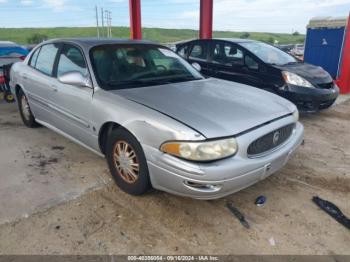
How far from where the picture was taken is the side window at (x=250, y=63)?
19.9 feet

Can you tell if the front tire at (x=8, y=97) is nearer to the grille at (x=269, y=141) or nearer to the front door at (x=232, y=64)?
the front door at (x=232, y=64)

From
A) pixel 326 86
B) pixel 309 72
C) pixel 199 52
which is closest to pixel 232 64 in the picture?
pixel 199 52

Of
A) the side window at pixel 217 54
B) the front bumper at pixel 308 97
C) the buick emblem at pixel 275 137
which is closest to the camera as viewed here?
the buick emblem at pixel 275 137

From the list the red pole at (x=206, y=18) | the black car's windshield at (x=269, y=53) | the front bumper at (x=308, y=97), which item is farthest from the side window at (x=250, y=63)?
the red pole at (x=206, y=18)

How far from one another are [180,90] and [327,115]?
4.40m

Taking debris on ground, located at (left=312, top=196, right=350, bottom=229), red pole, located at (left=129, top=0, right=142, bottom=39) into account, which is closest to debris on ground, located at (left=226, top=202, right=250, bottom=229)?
debris on ground, located at (left=312, top=196, right=350, bottom=229)

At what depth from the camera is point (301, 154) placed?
4.31 m

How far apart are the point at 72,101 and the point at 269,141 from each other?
7.14 feet

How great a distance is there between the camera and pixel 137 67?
3674mm

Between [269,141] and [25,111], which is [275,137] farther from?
[25,111]

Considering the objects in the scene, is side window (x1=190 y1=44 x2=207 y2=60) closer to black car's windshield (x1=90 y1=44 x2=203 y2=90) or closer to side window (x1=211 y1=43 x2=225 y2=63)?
side window (x1=211 y1=43 x2=225 y2=63)

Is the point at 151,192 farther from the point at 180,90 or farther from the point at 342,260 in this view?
the point at 342,260

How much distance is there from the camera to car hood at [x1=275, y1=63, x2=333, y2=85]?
5891 mm

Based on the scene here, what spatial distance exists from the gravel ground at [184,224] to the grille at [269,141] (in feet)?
1.98
